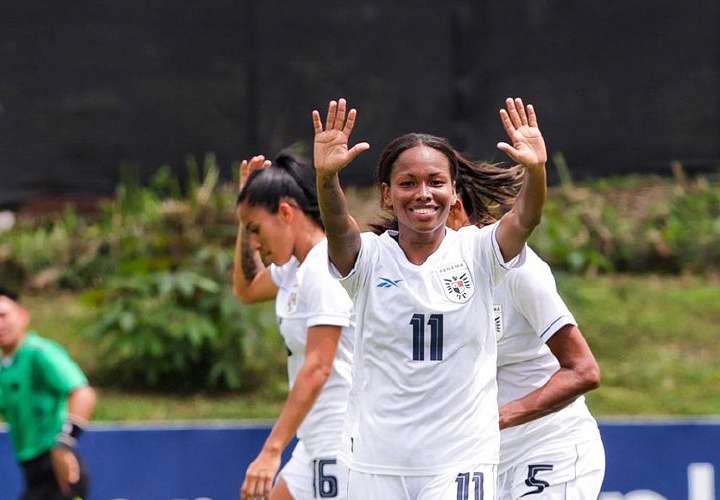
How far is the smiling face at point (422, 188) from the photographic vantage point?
13.0 ft

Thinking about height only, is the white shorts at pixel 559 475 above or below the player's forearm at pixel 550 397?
below

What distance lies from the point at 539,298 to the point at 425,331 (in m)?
0.55

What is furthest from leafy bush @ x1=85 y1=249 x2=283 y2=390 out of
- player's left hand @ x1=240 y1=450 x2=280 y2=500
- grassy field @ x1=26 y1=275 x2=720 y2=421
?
player's left hand @ x1=240 y1=450 x2=280 y2=500

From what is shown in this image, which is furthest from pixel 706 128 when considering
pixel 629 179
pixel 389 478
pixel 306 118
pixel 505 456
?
pixel 389 478

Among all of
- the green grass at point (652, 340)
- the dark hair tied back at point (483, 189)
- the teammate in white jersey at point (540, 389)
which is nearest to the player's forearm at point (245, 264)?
the dark hair tied back at point (483, 189)

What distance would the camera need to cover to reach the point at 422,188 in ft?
13.0

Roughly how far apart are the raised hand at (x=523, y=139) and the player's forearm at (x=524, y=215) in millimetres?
28

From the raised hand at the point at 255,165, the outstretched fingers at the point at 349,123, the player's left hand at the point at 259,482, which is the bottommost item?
the player's left hand at the point at 259,482

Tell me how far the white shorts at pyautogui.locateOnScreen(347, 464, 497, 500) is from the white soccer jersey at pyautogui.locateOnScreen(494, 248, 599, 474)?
0.57 meters

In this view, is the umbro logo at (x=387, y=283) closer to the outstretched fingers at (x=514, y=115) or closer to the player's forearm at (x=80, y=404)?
the outstretched fingers at (x=514, y=115)

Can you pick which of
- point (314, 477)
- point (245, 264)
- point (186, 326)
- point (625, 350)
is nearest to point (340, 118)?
point (314, 477)

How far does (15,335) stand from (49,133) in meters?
3.91

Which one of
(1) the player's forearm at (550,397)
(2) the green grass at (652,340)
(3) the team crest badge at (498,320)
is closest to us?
→ (1) the player's forearm at (550,397)

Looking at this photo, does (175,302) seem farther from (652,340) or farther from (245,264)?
(652,340)
